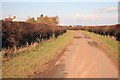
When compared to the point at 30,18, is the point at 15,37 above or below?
below

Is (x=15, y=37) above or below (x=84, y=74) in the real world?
above

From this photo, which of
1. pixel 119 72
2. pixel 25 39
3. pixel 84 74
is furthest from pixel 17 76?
pixel 25 39

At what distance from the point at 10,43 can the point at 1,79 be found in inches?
321

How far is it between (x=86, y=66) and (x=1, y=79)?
15.9ft

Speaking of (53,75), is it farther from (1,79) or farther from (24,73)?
(1,79)

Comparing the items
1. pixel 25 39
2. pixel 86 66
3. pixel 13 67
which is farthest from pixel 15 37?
pixel 86 66

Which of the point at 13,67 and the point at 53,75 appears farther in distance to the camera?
the point at 13,67

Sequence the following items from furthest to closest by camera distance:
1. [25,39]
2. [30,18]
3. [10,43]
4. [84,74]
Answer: [30,18] < [25,39] < [10,43] < [84,74]

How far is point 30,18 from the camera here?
214 feet

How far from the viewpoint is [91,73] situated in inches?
413

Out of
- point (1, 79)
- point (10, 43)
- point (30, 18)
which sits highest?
point (30, 18)

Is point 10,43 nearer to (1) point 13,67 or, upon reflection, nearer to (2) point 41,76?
(1) point 13,67

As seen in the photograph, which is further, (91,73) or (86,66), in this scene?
(86,66)

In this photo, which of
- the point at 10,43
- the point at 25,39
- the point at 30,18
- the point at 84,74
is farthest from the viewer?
the point at 30,18
